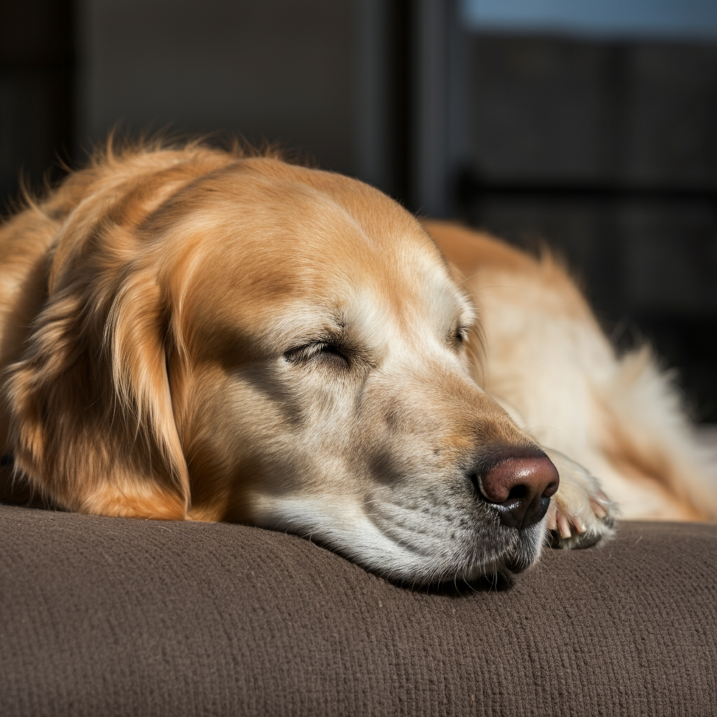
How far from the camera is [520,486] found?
142 centimetres

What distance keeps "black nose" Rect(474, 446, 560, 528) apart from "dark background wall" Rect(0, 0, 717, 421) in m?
4.57

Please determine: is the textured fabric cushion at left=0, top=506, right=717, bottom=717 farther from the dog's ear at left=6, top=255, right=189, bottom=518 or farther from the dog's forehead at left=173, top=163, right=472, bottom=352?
the dog's forehead at left=173, top=163, right=472, bottom=352

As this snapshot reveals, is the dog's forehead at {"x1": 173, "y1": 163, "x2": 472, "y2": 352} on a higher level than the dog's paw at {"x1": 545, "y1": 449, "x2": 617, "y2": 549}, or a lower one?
→ higher

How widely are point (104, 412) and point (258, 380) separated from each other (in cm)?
30

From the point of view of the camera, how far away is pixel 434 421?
5.07 feet

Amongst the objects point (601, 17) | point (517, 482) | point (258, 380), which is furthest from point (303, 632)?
point (601, 17)

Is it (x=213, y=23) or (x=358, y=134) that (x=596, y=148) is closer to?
(x=358, y=134)

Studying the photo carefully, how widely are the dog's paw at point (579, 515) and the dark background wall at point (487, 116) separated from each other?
425cm

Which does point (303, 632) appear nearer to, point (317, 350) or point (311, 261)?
point (317, 350)

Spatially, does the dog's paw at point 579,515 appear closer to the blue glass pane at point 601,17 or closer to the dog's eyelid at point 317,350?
the dog's eyelid at point 317,350

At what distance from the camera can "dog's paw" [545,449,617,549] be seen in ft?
5.49

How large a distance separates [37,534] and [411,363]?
748mm

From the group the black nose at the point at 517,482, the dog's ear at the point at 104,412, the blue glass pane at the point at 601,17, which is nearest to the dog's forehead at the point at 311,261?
the dog's ear at the point at 104,412

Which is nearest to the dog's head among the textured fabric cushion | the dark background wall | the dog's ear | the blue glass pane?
the dog's ear
